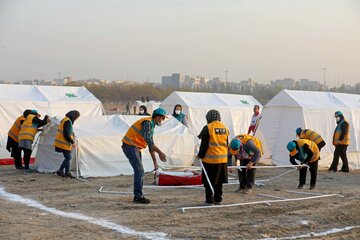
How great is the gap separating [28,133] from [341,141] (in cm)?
837

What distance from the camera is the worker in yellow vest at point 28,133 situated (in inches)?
504

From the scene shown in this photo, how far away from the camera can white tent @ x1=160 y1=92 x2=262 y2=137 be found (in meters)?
19.7

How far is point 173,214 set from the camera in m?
7.70

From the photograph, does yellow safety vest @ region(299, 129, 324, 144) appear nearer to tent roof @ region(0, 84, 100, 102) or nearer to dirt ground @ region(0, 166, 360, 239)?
dirt ground @ region(0, 166, 360, 239)

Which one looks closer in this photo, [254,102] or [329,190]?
[329,190]

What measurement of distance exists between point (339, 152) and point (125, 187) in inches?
272

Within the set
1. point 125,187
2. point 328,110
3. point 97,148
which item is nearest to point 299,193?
point 125,187

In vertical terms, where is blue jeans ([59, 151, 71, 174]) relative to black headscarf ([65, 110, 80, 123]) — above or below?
below

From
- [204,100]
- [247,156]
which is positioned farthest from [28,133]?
[204,100]

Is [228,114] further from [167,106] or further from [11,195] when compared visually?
[11,195]

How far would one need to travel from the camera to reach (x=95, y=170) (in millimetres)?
12266

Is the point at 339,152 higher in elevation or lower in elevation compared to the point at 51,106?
lower

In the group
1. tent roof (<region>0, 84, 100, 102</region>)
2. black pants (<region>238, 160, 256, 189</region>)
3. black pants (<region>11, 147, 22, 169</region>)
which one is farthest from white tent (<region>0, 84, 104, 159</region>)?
black pants (<region>238, 160, 256, 189</region>)

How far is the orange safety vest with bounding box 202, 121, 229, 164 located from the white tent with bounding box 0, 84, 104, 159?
880cm
